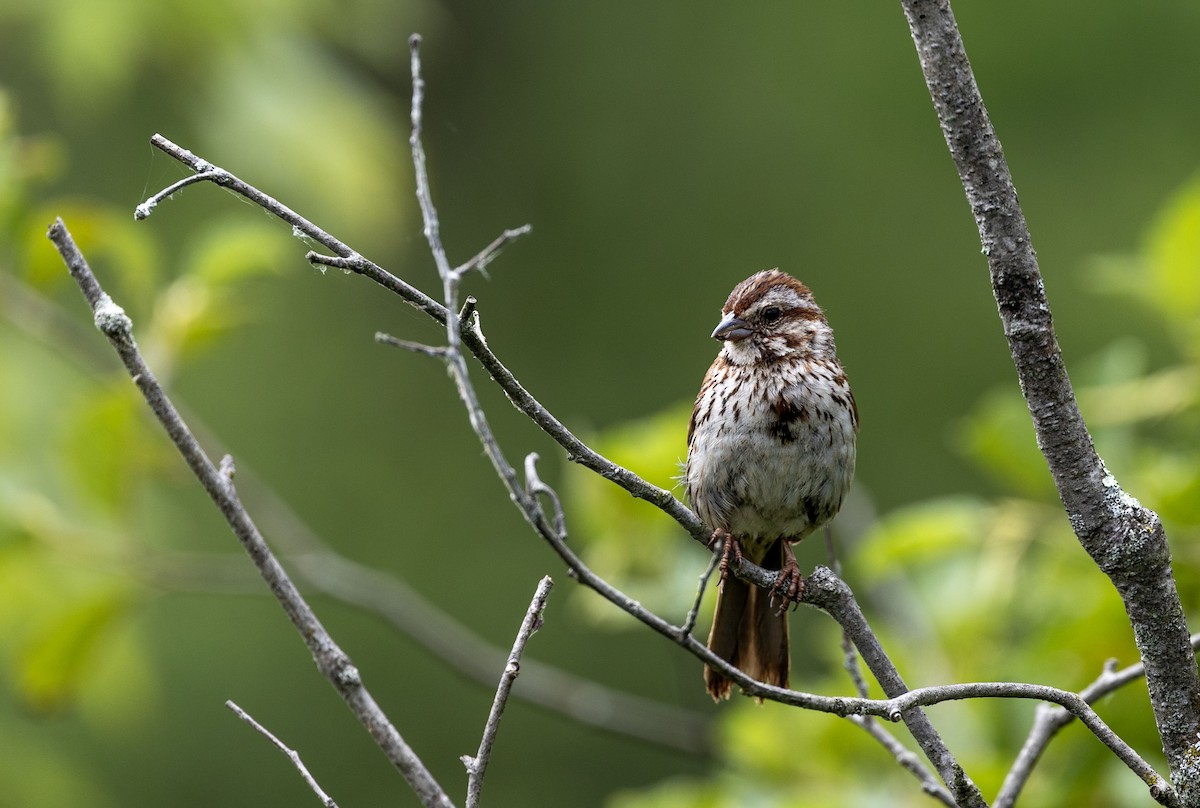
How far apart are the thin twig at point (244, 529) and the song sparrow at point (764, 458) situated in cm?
114

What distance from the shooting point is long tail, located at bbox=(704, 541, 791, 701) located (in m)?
2.61

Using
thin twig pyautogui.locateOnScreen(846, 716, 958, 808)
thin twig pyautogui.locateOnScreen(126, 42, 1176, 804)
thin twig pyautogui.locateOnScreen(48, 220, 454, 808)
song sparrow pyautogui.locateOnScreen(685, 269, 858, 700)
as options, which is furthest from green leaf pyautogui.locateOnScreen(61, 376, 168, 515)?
thin twig pyautogui.locateOnScreen(846, 716, 958, 808)

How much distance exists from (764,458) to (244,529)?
1.43 meters

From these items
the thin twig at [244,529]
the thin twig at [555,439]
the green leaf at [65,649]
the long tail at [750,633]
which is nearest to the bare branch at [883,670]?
the thin twig at [555,439]

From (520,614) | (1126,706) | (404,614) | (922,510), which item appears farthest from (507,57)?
(1126,706)

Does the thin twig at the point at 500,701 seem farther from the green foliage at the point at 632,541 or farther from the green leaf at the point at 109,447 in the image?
the green leaf at the point at 109,447

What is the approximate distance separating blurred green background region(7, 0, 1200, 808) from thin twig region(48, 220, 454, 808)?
2.54 meters

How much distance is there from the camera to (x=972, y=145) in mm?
1410

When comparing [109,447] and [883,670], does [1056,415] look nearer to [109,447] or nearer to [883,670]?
[883,670]

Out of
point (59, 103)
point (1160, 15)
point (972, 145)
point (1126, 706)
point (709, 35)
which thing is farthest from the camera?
point (709, 35)

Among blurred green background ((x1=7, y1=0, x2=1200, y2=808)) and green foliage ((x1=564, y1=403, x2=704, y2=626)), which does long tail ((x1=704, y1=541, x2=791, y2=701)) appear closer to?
green foliage ((x1=564, y1=403, x2=704, y2=626))

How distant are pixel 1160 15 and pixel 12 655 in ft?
21.8

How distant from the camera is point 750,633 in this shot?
2684mm

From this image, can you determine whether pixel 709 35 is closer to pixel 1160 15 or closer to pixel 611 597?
pixel 1160 15
